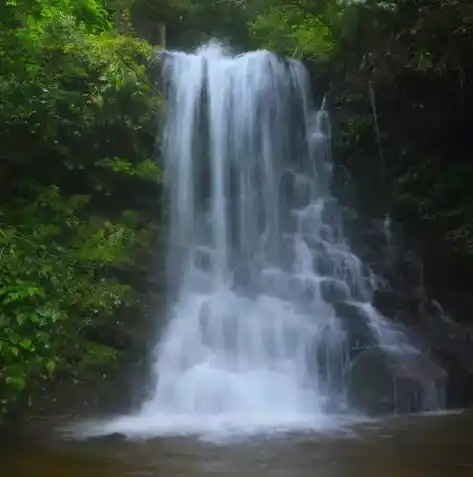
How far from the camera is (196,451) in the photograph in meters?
5.27

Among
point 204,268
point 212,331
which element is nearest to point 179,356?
point 212,331

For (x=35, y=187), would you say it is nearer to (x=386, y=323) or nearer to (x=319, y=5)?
(x=386, y=323)

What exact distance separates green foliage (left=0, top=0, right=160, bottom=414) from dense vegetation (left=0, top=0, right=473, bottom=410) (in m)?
0.02

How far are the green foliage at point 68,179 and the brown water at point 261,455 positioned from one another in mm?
1364

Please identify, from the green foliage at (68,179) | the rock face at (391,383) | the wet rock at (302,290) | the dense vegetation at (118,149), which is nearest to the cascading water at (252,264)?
the wet rock at (302,290)

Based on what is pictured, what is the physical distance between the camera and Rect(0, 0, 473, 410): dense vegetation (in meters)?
7.32

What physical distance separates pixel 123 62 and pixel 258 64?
198 centimetres

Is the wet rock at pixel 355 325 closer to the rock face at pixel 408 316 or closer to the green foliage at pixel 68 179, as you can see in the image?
the rock face at pixel 408 316

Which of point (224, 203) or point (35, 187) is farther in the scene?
point (224, 203)

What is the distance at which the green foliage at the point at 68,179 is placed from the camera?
6.97 meters

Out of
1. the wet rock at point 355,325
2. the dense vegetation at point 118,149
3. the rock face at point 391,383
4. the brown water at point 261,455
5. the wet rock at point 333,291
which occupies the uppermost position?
the dense vegetation at point 118,149

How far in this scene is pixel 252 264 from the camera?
8930 mm

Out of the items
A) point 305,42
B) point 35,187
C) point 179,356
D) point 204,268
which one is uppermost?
point 305,42

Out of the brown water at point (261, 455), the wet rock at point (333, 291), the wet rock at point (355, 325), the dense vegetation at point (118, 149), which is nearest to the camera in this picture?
the brown water at point (261, 455)
